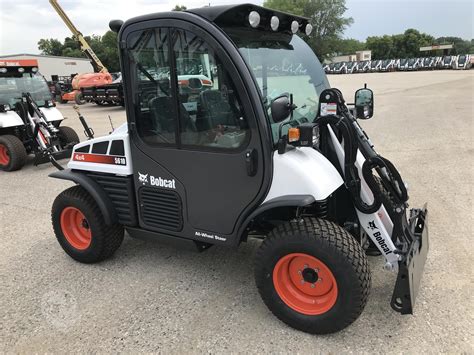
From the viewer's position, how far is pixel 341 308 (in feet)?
7.99

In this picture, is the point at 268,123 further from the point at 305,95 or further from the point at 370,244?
the point at 370,244

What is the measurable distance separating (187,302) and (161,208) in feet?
2.51

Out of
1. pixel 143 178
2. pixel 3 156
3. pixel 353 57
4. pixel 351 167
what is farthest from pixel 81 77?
pixel 353 57

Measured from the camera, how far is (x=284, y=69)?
293 cm

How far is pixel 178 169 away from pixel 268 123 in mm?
813

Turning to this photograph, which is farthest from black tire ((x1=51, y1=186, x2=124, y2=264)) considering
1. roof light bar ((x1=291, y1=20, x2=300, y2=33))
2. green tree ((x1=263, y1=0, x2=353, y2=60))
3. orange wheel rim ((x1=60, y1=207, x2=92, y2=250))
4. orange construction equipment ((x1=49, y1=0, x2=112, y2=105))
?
green tree ((x1=263, y1=0, x2=353, y2=60))

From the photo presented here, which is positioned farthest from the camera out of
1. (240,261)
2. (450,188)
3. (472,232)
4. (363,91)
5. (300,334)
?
(450,188)

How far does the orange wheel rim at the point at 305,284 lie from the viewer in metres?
2.52

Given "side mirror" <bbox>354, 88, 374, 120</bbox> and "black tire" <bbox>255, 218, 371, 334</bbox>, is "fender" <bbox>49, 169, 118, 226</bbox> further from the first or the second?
"side mirror" <bbox>354, 88, 374, 120</bbox>

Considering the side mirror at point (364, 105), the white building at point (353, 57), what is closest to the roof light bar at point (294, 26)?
the side mirror at point (364, 105)

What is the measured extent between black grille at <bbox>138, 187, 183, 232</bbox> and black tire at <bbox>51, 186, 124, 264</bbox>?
48 centimetres

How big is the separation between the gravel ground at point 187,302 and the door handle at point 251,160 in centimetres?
109

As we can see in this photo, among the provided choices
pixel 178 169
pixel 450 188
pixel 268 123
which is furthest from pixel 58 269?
pixel 450 188

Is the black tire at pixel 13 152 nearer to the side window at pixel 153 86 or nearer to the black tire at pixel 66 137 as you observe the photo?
the black tire at pixel 66 137
